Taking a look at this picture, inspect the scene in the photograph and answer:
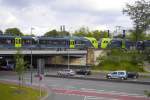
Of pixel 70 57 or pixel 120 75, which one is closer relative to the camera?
pixel 120 75

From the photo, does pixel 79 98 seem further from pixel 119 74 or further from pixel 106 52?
pixel 106 52

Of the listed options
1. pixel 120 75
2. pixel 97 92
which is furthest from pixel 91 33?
pixel 97 92

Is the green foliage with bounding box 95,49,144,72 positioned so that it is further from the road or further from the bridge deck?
the road

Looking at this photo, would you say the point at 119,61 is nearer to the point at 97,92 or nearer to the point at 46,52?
the point at 46,52

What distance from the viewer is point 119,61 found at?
8369 cm

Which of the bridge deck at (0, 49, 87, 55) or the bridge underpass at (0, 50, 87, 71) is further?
the bridge underpass at (0, 50, 87, 71)

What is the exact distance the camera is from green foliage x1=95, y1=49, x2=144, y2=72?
78800 mm

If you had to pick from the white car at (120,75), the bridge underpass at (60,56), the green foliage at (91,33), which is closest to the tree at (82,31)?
the green foliage at (91,33)

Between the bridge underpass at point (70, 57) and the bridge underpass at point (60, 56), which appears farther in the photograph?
the bridge underpass at point (70, 57)

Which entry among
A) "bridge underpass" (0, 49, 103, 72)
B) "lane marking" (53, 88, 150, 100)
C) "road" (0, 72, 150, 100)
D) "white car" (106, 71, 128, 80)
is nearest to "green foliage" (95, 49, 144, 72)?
"bridge underpass" (0, 49, 103, 72)

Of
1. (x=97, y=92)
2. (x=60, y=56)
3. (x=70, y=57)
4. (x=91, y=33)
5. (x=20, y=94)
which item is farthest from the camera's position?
(x=91, y=33)

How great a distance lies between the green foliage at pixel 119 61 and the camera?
78800 mm

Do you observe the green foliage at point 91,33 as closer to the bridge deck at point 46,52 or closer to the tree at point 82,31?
the tree at point 82,31

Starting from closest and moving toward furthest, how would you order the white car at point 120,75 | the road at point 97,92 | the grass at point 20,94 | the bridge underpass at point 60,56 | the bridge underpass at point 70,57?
1. the grass at point 20,94
2. the road at point 97,92
3. the white car at point 120,75
4. the bridge underpass at point 60,56
5. the bridge underpass at point 70,57
